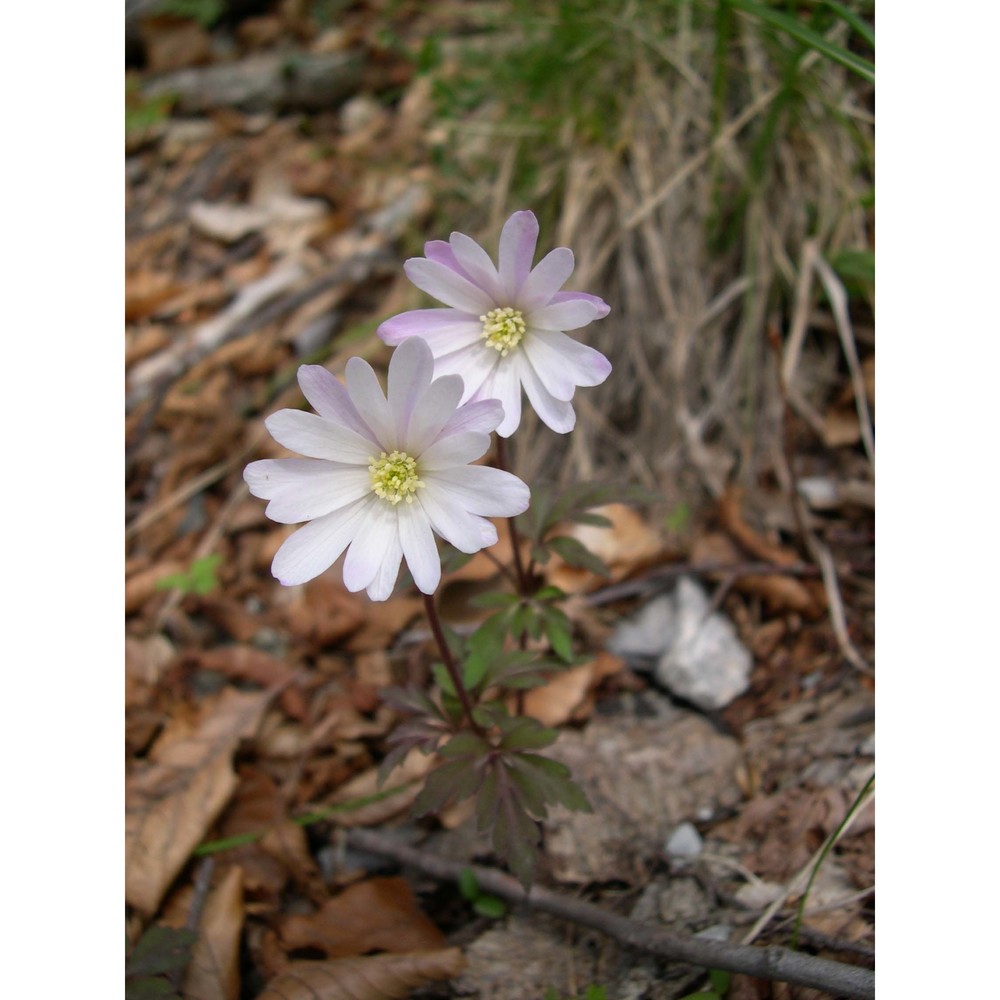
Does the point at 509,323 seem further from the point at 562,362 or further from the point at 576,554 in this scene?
the point at 576,554

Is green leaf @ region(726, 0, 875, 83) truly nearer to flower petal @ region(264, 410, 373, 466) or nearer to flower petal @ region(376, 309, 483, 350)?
flower petal @ region(376, 309, 483, 350)

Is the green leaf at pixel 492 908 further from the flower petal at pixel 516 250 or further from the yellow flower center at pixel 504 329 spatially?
the flower petal at pixel 516 250

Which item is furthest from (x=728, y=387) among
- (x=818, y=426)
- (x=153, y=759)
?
(x=153, y=759)

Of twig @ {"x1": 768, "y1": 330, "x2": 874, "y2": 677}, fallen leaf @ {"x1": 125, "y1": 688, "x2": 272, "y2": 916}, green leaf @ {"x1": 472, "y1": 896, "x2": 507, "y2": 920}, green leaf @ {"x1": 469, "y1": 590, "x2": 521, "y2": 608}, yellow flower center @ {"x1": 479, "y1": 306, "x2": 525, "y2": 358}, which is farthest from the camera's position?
twig @ {"x1": 768, "y1": 330, "x2": 874, "y2": 677}

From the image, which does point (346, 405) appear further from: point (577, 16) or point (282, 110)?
point (282, 110)

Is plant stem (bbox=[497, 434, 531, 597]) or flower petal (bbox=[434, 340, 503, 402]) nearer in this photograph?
flower petal (bbox=[434, 340, 503, 402])

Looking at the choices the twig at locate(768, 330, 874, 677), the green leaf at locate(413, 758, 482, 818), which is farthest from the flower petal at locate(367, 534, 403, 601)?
the twig at locate(768, 330, 874, 677)

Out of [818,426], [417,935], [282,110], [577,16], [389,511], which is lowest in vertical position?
[417,935]
